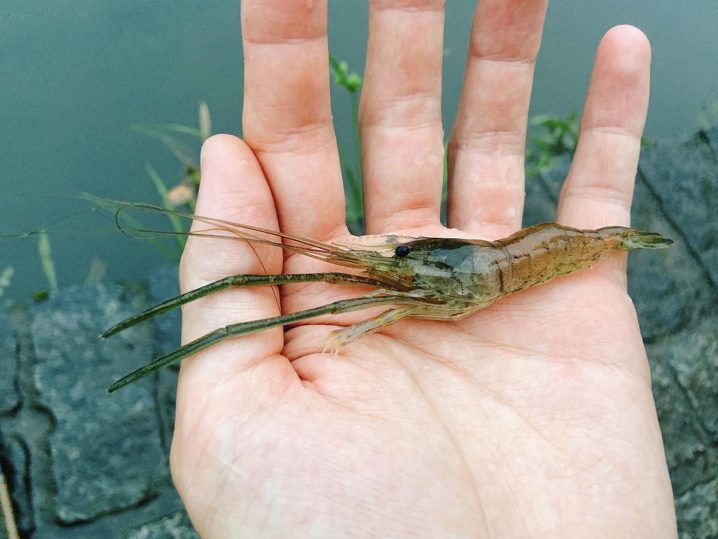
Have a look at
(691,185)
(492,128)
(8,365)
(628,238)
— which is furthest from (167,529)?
(691,185)

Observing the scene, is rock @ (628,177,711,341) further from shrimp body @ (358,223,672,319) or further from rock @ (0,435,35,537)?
rock @ (0,435,35,537)

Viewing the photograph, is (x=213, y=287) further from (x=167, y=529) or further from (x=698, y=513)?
(x=698, y=513)

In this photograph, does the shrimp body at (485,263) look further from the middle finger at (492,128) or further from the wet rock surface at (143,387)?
the wet rock surface at (143,387)

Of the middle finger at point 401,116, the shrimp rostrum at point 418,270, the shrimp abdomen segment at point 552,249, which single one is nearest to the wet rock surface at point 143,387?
the shrimp abdomen segment at point 552,249

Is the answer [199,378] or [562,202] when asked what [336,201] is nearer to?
[199,378]

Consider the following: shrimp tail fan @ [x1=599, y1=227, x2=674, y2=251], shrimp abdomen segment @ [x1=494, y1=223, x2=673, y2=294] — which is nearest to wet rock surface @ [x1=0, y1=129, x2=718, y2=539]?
shrimp tail fan @ [x1=599, y1=227, x2=674, y2=251]

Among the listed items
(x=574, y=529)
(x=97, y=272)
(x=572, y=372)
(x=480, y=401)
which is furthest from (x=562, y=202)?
(x=97, y=272)
